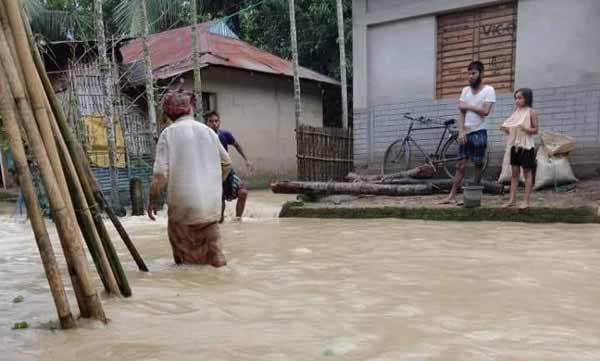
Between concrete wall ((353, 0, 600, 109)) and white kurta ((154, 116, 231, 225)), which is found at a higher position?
concrete wall ((353, 0, 600, 109))

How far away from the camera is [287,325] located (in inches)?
95.7

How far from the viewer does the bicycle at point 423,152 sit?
8.28 m

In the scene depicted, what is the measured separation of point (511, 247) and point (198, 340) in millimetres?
3203

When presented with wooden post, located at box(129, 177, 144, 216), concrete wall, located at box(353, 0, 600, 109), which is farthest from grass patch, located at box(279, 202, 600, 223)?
concrete wall, located at box(353, 0, 600, 109)

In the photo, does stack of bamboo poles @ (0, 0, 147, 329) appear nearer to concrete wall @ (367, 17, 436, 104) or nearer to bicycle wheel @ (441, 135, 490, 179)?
bicycle wheel @ (441, 135, 490, 179)

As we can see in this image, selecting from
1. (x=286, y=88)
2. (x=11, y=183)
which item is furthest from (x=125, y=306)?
(x=286, y=88)

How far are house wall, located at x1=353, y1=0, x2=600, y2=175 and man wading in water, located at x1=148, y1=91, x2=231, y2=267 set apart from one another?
5.74 metres

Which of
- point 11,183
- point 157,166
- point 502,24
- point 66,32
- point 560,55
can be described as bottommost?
point 11,183

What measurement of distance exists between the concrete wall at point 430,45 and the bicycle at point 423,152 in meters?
0.62

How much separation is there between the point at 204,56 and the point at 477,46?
24.5ft

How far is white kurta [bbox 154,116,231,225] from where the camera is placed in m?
3.70

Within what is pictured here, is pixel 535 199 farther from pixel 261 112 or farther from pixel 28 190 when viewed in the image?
pixel 261 112

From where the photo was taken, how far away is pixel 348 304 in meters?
2.80

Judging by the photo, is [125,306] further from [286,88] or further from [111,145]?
[286,88]
